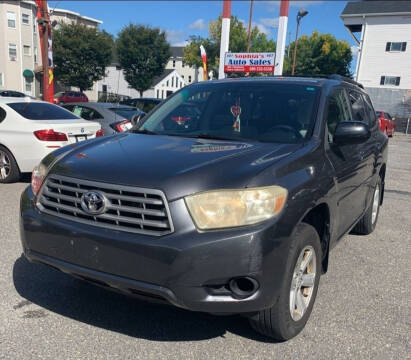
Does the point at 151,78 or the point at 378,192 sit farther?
the point at 151,78

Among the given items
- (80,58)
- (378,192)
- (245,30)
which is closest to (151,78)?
(80,58)

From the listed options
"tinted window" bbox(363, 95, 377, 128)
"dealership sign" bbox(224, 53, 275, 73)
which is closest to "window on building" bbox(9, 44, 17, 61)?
"dealership sign" bbox(224, 53, 275, 73)

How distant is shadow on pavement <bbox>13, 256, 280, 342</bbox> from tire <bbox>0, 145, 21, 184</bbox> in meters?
3.94

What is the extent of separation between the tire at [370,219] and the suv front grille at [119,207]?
339cm

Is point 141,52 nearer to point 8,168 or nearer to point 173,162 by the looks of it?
point 8,168

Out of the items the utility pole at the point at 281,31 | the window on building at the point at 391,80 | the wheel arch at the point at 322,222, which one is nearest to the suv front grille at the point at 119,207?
the wheel arch at the point at 322,222

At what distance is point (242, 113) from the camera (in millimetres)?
3709

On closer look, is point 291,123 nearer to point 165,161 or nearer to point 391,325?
point 165,161

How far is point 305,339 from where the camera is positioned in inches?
114

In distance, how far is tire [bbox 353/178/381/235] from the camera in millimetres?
5082

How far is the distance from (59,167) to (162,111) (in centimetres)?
156

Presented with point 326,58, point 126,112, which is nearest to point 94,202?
point 126,112

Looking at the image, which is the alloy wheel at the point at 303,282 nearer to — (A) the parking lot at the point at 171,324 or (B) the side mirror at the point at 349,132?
(A) the parking lot at the point at 171,324

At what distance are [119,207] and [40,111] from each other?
18.9 feet
